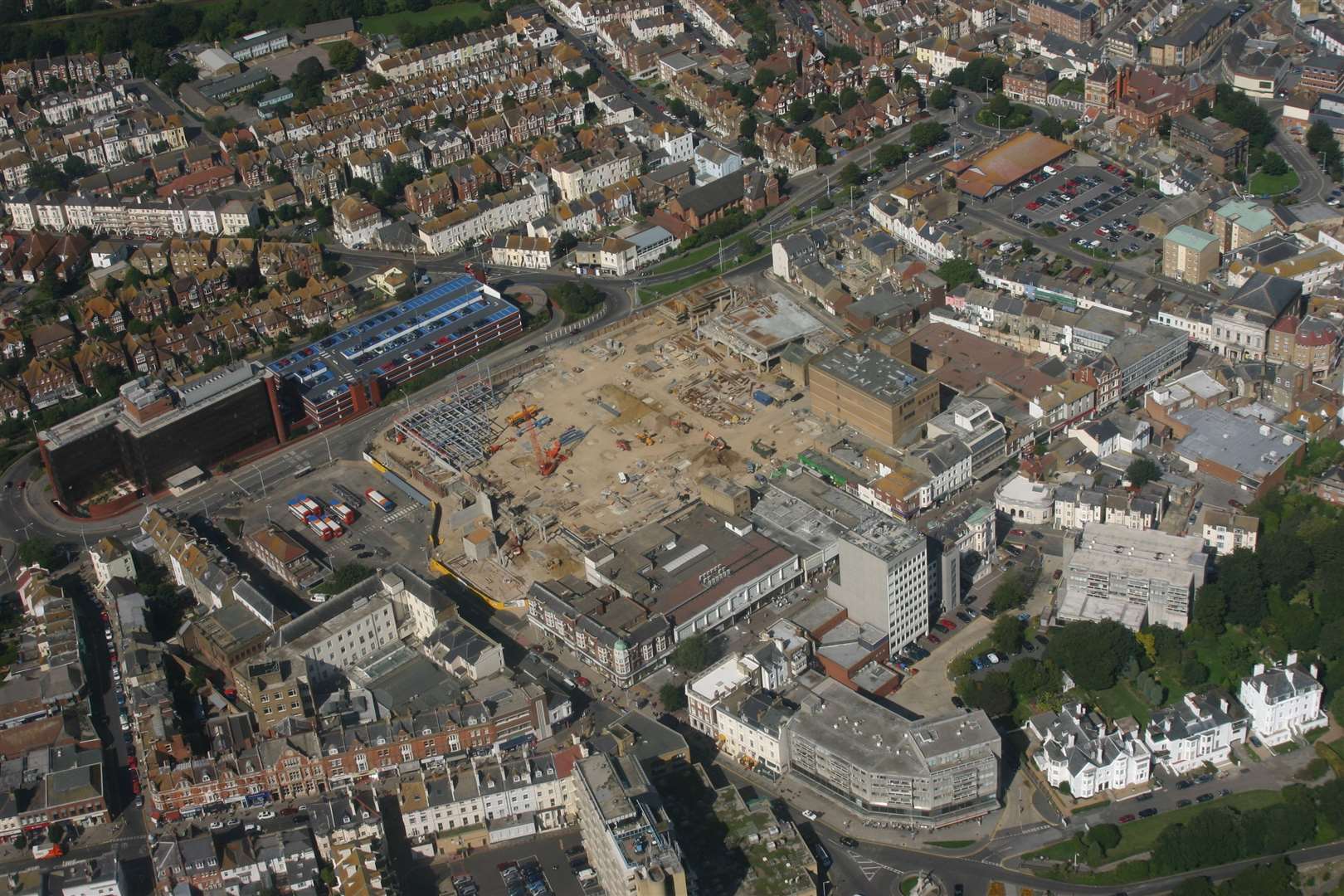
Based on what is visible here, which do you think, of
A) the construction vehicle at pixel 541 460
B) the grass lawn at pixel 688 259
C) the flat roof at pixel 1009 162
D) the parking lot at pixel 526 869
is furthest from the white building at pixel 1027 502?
the flat roof at pixel 1009 162

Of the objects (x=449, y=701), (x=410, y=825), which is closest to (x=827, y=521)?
(x=449, y=701)

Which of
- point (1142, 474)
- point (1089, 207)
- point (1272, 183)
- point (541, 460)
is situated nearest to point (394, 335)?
point (541, 460)

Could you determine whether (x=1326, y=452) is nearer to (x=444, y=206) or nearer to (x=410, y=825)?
(x=410, y=825)

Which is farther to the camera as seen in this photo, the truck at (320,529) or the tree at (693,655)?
the truck at (320,529)

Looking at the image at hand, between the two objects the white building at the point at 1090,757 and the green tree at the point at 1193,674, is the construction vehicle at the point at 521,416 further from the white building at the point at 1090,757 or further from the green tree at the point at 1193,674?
the green tree at the point at 1193,674

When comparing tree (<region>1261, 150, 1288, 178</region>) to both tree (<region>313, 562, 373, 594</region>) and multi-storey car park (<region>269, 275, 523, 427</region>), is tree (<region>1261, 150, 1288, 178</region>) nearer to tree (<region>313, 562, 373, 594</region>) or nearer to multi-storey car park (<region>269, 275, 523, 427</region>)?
multi-storey car park (<region>269, 275, 523, 427</region>)

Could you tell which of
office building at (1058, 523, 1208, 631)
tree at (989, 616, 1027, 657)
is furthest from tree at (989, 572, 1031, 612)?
tree at (989, 616, 1027, 657)

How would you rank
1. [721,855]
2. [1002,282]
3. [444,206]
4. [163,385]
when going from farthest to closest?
[444,206] → [1002,282] → [163,385] → [721,855]
